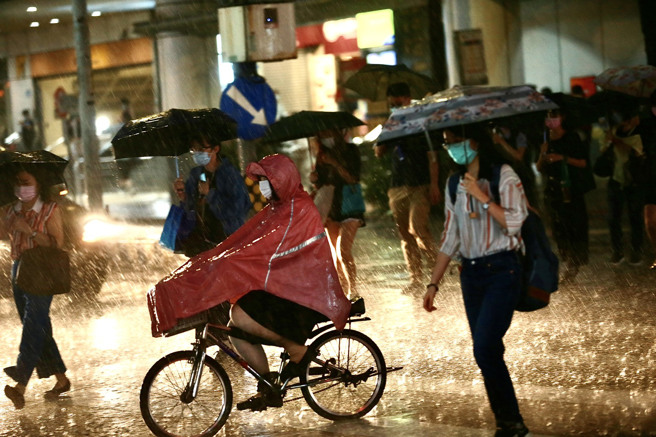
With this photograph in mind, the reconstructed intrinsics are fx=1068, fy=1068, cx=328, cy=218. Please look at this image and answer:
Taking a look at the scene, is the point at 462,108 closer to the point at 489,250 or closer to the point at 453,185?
the point at 453,185

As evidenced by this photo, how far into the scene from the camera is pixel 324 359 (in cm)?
646

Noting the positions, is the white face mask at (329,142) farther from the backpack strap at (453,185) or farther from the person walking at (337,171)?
the backpack strap at (453,185)

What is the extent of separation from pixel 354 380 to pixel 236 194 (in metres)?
2.30

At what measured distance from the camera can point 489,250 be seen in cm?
562

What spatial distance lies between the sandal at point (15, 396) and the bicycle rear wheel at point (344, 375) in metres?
2.17

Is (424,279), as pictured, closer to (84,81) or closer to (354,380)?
(354,380)

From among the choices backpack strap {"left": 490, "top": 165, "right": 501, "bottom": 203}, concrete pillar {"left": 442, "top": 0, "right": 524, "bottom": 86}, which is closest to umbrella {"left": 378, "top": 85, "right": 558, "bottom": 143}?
backpack strap {"left": 490, "top": 165, "right": 501, "bottom": 203}

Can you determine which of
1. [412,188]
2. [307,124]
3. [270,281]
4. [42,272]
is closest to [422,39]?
[412,188]

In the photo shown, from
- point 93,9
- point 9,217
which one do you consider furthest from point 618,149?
point 93,9

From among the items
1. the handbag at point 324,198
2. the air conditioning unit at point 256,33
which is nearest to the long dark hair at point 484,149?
the handbag at point 324,198

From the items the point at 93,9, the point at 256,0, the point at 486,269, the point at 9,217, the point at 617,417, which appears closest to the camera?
the point at 486,269

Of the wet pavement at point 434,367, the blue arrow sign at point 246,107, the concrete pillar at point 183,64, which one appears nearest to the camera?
the wet pavement at point 434,367

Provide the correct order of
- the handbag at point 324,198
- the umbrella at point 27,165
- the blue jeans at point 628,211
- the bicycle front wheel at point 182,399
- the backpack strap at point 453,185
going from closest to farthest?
the backpack strap at point 453,185 < the bicycle front wheel at point 182,399 < the umbrella at point 27,165 < the handbag at point 324,198 < the blue jeans at point 628,211

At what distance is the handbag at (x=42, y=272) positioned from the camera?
7.45 m
